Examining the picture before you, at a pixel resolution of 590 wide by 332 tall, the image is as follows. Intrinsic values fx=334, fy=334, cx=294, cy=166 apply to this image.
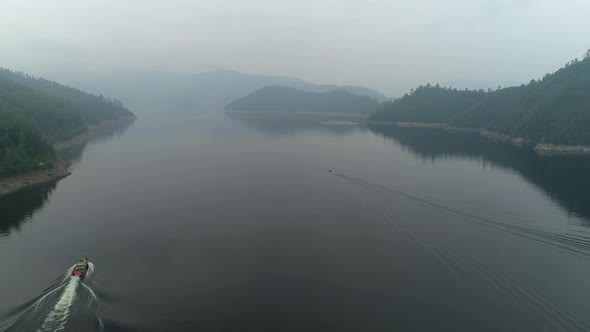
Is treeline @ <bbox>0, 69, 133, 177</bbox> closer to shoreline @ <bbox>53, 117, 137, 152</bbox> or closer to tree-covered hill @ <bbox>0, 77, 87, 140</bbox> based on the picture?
tree-covered hill @ <bbox>0, 77, 87, 140</bbox>

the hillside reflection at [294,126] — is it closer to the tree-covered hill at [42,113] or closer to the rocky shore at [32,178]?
the tree-covered hill at [42,113]

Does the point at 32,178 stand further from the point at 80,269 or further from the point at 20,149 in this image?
the point at 80,269

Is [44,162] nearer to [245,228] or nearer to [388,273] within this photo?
[245,228]

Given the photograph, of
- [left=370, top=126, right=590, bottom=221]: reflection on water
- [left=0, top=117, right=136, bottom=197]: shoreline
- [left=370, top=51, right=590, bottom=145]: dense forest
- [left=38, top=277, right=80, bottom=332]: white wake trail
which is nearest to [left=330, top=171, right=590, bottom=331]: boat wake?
[left=370, top=126, right=590, bottom=221]: reflection on water

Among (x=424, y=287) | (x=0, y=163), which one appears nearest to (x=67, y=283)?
(x=424, y=287)

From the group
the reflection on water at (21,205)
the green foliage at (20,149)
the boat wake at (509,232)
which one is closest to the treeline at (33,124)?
the green foliage at (20,149)

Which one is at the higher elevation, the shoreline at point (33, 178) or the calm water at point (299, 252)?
the shoreline at point (33, 178)
